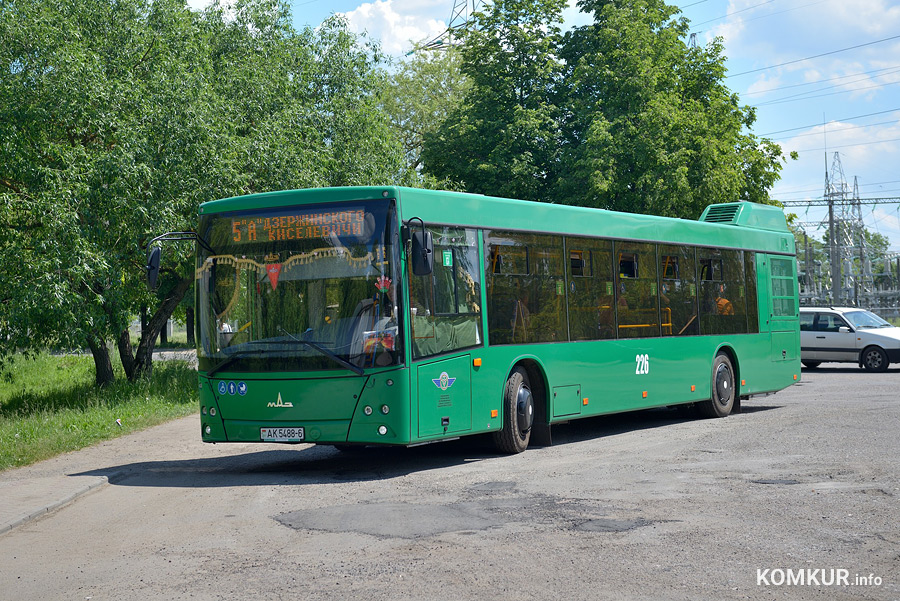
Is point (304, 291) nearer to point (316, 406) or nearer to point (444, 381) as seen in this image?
point (316, 406)

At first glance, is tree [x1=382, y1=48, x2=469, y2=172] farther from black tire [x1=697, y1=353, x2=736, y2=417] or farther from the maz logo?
the maz logo

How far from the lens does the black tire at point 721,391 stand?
55.3ft

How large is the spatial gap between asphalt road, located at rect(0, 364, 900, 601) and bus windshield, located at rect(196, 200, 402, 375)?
1.39 metres

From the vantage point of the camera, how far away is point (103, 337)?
20594mm

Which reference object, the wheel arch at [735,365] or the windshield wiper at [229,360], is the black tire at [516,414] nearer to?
the windshield wiper at [229,360]

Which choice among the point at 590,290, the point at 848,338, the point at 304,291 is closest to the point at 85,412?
the point at 304,291

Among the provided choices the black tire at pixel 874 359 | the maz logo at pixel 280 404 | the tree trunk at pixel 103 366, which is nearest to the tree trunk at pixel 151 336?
the tree trunk at pixel 103 366

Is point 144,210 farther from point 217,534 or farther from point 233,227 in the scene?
point 217,534

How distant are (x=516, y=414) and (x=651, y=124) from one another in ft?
77.3

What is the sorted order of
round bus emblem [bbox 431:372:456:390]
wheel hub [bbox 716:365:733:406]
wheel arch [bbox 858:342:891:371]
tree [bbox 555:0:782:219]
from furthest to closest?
tree [bbox 555:0:782:219] < wheel arch [bbox 858:342:891:371] < wheel hub [bbox 716:365:733:406] < round bus emblem [bbox 431:372:456:390]

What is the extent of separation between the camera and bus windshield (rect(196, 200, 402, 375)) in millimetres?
10742

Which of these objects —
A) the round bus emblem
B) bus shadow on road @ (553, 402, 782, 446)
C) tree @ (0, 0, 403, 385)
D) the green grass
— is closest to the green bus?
the round bus emblem

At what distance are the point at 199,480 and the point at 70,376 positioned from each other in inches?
1088

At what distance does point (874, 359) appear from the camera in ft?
95.2
